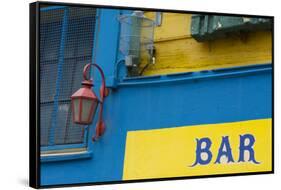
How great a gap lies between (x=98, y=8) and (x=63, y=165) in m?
1.05

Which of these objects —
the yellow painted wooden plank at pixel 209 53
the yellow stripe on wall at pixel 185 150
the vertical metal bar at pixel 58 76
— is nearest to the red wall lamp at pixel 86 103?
the vertical metal bar at pixel 58 76

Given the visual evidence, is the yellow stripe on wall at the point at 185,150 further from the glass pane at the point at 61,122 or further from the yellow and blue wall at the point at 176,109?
the glass pane at the point at 61,122

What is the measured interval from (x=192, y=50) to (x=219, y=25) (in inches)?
11.2

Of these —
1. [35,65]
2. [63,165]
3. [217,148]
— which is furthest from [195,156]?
[35,65]

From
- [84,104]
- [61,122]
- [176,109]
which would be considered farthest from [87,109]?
[176,109]

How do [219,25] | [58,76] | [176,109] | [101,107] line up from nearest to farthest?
[58,76], [101,107], [176,109], [219,25]

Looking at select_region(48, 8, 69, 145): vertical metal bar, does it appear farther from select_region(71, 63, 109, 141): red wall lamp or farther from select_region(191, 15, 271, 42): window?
select_region(191, 15, 271, 42): window

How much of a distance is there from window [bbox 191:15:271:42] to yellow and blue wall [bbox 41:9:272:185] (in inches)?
1.9

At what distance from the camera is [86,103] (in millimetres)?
4594

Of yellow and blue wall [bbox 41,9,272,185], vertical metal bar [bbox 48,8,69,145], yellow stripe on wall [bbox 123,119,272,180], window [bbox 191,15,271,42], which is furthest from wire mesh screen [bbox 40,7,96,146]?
window [bbox 191,15,271,42]

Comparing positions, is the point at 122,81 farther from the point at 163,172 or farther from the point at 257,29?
the point at 257,29

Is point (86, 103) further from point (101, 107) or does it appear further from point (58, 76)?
point (58, 76)

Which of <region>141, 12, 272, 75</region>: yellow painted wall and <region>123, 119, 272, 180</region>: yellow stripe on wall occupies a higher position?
<region>141, 12, 272, 75</region>: yellow painted wall

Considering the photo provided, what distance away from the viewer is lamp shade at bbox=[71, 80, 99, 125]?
4.57 m
